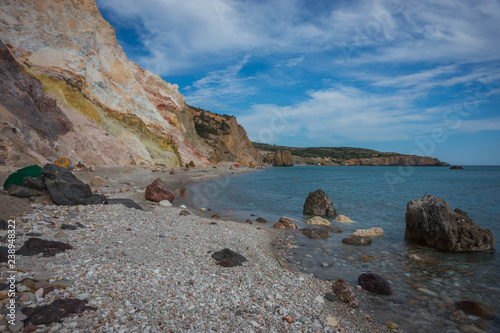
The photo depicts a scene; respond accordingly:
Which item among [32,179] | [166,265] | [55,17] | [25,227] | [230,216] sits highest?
[55,17]

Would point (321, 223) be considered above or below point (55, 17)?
below

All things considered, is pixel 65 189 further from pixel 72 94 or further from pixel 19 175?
pixel 72 94

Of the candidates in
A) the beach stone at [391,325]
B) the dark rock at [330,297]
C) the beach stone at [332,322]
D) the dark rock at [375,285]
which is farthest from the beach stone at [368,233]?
the beach stone at [332,322]

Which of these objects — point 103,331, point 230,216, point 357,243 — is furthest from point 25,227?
point 357,243

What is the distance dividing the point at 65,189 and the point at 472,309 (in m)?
11.7

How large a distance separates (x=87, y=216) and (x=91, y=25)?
109ft

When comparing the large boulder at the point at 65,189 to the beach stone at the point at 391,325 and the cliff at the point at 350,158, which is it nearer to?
the beach stone at the point at 391,325

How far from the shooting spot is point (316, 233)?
1066 cm

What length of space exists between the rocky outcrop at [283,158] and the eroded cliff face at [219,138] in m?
41.2

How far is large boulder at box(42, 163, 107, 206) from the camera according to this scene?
27.2 ft

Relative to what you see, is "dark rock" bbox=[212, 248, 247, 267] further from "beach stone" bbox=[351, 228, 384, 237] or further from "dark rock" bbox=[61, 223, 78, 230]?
"beach stone" bbox=[351, 228, 384, 237]

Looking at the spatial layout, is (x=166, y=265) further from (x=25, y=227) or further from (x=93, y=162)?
(x=93, y=162)

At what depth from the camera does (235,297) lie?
463 centimetres

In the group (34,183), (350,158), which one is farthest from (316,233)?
(350,158)
